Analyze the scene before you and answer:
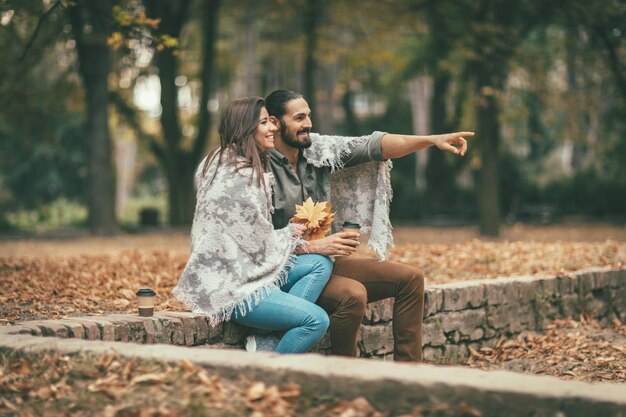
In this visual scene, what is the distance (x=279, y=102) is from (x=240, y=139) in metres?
0.56

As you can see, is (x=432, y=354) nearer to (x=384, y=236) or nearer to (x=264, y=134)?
(x=384, y=236)

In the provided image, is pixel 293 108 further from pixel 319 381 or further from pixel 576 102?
pixel 576 102

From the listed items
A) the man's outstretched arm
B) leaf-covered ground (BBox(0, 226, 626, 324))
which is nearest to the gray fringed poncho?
the man's outstretched arm

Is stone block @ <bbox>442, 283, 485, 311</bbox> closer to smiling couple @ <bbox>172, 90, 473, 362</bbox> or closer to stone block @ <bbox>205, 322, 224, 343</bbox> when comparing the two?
smiling couple @ <bbox>172, 90, 473, 362</bbox>

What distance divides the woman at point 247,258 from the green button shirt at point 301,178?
0.24m

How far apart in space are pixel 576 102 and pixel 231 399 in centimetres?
2026

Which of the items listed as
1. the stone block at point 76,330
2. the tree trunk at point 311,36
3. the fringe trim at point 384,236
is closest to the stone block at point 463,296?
the fringe trim at point 384,236

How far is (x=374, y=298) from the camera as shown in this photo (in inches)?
261

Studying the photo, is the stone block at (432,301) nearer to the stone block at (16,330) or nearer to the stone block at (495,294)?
the stone block at (495,294)

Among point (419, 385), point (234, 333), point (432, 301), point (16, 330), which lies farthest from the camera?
point (432, 301)

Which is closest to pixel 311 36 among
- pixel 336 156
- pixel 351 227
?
pixel 336 156

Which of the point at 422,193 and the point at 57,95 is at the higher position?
the point at 57,95

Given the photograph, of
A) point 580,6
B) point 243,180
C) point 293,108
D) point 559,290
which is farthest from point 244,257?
point 580,6

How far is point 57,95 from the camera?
2472 centimetres
